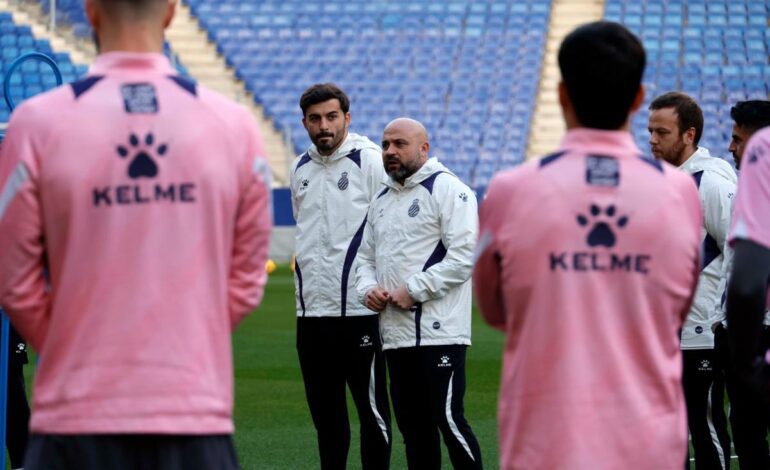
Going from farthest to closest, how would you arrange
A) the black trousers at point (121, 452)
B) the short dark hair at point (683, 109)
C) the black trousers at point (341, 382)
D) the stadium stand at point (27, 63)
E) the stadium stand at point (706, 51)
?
1. the stadium stand at point (706, 51)
2. the stadium stand at point (27, 63)
3. the black trousers at point (341, 382)
4. the short dark hair at point (683, 109)
5. the black trousers at point (121, 452)

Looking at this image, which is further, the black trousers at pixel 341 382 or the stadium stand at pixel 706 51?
the stadium stand at pixel 706 51

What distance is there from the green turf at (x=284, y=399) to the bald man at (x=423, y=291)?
1.37m

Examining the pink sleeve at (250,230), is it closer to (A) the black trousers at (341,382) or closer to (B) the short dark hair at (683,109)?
(B) the short dark hair at (683,109)

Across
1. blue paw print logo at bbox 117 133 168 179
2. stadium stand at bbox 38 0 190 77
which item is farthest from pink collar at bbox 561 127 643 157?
stadium stand at bbox 38 0 190 77

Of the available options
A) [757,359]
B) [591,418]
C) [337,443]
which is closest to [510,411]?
[591,418]

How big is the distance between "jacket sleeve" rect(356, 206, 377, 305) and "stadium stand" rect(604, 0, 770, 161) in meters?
21.5

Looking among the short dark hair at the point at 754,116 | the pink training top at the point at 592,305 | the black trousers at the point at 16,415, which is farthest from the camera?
the black trousers at the point at 16,415

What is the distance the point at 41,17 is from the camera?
29.3 metres

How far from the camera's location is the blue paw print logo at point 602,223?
324 centimetres

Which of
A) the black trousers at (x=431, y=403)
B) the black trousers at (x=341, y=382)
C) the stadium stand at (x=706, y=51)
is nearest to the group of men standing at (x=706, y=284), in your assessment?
the black trousers at (x=431, y=403)

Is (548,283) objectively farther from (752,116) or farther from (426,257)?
(426,257)

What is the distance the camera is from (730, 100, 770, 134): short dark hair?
464cm

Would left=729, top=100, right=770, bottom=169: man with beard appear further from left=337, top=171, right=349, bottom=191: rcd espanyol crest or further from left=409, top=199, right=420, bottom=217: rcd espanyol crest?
left=337, top=171, right=349, bottom=191: rcd espanyol crest

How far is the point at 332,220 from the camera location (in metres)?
7.46
